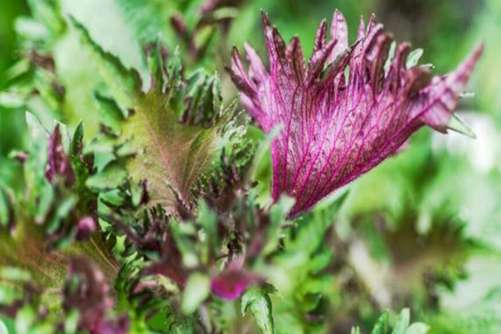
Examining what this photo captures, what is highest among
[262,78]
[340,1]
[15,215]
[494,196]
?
[340,1]

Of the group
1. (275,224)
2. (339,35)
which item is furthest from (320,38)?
(275,224)

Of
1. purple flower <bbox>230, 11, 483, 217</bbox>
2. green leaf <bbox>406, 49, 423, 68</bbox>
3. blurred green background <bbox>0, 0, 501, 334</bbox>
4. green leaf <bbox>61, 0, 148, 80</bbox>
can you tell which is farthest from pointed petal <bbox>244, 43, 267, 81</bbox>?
green leaf <bbox>61, 0, 148, 80</bbox>

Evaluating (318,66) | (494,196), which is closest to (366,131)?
(318,66)

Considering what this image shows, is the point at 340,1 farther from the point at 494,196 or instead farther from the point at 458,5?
the point at 494,196

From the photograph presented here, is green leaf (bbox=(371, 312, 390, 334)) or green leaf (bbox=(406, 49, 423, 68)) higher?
green leaf (bbox=(406, 49, 423, 68))

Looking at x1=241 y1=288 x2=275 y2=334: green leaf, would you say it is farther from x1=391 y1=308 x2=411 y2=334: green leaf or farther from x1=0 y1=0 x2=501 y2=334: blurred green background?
x1=0 y1=0 x2=501 y2=334: blurred green background
